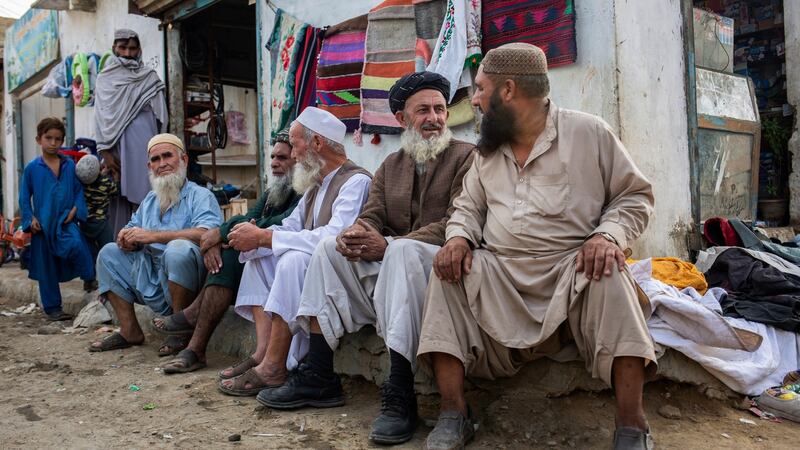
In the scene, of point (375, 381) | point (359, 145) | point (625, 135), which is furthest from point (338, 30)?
point (375, 381)

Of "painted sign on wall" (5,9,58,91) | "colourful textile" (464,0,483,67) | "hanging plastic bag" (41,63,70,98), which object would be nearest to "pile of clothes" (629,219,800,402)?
"colourful textile" (464,0,483,67)

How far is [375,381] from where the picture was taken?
3.40 meters

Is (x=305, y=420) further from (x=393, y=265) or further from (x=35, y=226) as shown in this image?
(x=35, y=226)

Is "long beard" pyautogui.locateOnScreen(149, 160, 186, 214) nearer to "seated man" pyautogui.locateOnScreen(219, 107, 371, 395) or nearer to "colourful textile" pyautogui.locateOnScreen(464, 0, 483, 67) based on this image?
"seated man" pyautogui.locateOnScreen(219, 107, 371, 395)

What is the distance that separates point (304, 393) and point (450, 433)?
915 millimetres

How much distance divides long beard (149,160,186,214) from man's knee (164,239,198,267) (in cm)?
50

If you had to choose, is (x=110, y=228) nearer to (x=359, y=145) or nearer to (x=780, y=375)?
(x=359, y=145)

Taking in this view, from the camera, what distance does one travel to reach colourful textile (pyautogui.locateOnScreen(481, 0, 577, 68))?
398 cm

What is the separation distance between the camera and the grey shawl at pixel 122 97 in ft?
24.7

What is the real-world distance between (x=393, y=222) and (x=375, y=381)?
2.71 ft

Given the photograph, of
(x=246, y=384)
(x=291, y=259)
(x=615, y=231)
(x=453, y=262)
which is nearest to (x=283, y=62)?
(x=291, y=259)

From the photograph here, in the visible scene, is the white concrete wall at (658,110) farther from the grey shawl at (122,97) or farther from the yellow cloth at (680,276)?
the grey shawl at (122,97)

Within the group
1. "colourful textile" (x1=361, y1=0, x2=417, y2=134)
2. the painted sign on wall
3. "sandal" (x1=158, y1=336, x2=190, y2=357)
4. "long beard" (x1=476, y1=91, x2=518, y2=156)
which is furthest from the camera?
the painted sign on wall

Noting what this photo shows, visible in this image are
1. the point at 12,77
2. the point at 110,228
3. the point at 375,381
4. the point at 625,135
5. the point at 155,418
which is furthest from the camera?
the point at 12,77
